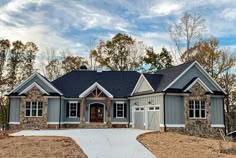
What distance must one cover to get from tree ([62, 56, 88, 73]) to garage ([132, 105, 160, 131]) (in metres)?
17.3

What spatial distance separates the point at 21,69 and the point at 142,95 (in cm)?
1941

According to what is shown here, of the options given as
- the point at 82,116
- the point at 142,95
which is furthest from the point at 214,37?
the point at 82,116

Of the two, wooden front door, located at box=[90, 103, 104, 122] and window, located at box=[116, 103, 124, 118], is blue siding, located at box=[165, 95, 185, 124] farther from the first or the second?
wooden front door, located at box=[90, 103, 104, 122]

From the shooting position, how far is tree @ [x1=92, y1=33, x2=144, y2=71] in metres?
42.1

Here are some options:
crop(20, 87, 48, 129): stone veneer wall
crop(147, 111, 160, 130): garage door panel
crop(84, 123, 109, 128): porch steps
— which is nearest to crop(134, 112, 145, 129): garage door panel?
crop(147, 111, 160, 130): garage door panel

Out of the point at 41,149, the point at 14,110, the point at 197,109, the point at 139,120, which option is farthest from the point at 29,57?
the point at 41,149

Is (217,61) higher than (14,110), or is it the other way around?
(217,61)

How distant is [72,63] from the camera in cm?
4309

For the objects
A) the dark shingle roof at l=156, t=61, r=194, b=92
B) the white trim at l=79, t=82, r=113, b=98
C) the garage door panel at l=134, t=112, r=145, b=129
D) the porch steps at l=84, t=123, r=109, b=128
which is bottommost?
the porch steps at l=84, t=123, r=109, b=128

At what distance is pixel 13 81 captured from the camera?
37.7 metres

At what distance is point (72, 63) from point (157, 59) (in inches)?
461

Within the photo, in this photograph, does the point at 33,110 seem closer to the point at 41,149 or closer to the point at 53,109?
the point at 53,109

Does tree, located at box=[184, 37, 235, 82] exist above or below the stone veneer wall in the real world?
above

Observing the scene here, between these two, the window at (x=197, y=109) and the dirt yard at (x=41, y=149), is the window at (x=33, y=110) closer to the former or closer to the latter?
the dirt yard at (x=41, y=149)
